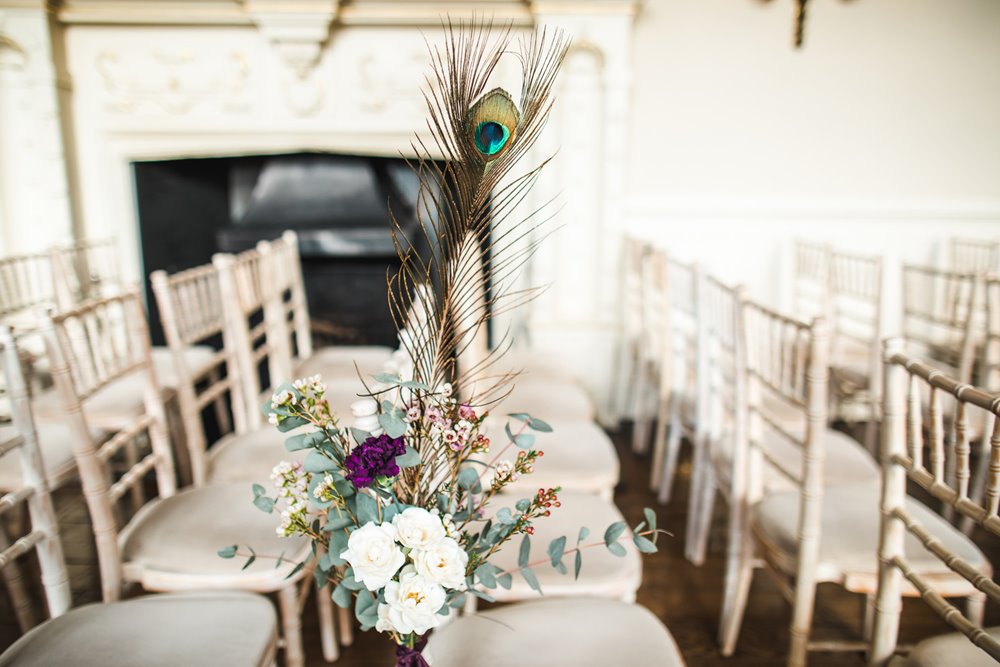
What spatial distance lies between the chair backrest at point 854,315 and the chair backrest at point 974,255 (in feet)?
2.18

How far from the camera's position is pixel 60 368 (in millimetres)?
1224

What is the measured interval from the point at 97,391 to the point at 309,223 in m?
2.09

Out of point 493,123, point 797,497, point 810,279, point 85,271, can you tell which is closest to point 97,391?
point 493,123

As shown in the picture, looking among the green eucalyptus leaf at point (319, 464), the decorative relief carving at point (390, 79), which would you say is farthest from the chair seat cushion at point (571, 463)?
the decorative relief carving at point (390, 79)

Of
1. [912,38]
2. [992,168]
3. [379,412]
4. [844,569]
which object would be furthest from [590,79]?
[379,412]

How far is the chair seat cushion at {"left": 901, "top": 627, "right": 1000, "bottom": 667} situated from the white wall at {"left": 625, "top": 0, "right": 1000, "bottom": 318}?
2270mm

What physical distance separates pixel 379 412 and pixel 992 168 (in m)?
3.57

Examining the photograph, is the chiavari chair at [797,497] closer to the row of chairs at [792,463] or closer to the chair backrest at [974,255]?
the row of chairs at [792,463]

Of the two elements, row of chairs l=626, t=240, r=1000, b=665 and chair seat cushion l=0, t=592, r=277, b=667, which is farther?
row of chairs l=626, t=240, r=1000, b=665

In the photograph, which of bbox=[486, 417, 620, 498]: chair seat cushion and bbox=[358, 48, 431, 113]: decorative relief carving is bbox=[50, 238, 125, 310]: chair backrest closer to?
bbox=[358, 48, 431, 113]: decorative relief carving

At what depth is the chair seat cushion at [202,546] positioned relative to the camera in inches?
51.6

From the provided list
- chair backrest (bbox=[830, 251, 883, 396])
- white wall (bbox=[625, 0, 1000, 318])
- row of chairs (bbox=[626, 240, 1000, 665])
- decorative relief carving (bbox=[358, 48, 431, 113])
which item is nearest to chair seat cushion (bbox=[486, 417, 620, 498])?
row of chairs (bbox=[626, 240, 1000, 665])

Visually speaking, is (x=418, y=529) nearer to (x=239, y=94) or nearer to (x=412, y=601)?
(x=412, y=601)

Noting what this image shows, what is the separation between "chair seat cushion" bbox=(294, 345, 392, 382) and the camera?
2.45m
